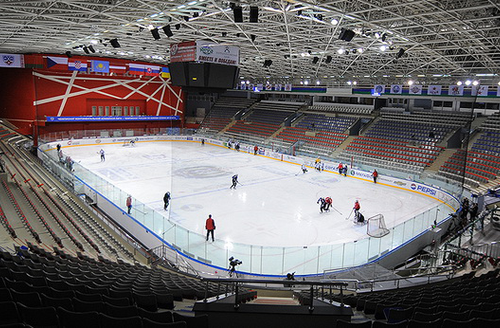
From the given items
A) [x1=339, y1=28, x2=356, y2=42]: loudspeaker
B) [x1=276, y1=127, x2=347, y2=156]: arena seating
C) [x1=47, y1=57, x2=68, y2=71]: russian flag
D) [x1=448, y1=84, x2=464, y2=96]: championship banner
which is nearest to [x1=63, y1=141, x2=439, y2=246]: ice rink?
[x1=276, y1=127, x2=347, y2=156]: arena seating

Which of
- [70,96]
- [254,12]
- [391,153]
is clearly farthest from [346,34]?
[70,96]

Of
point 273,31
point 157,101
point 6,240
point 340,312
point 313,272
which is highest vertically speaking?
point 273,31

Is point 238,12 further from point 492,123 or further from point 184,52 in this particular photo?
point 492,123

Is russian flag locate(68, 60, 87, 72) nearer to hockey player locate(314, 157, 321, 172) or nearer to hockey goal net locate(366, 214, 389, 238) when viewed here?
hockey player locate(314, 157, 321, 172)

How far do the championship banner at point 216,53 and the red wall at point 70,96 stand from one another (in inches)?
869

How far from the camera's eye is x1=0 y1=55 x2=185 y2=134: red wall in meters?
36.3

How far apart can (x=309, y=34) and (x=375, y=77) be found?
15.2 meters

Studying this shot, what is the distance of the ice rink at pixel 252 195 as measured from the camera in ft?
51.5

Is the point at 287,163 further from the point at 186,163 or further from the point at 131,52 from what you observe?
the point at 131,52

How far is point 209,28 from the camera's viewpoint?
21188 millimetres

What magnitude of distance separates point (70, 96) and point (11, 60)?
33.0 ft

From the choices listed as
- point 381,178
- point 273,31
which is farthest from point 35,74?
point 381,178

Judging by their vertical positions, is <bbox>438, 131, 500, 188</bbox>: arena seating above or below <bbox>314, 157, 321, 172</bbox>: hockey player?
above

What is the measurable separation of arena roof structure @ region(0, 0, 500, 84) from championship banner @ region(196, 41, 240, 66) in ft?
4.19
